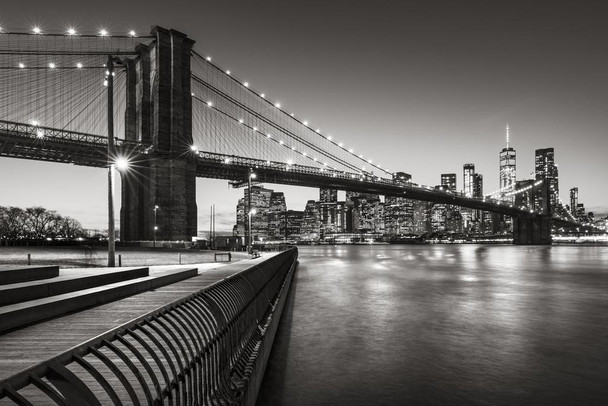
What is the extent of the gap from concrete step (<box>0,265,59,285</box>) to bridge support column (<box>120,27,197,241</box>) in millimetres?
32768

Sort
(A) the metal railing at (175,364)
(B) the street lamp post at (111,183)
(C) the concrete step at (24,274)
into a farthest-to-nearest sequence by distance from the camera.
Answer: (B) the street lamp post at (111,183) → (C) the concrete step at (24,274) → (A) the metal railing at (175,364)

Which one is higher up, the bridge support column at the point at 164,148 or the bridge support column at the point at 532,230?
the bridge support column at the point at 164,148

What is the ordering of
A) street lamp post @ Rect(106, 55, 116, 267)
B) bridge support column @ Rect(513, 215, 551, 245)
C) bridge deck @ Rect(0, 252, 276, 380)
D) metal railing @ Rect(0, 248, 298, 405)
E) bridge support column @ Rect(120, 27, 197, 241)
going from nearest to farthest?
1. metal railing @ Rect(0, 248, 298, 405)
2. bridge deck @ Rect(0, 252, 276, 380)
3. street lamp post @ Rect(106, 55, 116, 267)
4. bridge support column @ Rect(120, 27, 197, 241)
5. bridge support column @ Rect(513, 215, 551, 245)

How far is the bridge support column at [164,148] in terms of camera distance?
44.8 m

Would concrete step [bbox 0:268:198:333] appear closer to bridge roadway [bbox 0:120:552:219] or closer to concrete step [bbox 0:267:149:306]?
concrete step [bbox 0:267:149:306]

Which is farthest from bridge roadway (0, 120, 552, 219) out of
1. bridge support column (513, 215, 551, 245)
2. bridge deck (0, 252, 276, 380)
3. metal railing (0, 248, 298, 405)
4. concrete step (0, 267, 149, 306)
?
metal railing (0, 248, 298, 405)

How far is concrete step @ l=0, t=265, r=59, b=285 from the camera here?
9.95m

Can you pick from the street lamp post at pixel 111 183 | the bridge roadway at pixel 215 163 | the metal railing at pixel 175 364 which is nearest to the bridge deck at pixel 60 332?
the metal railing at pixel 175 364

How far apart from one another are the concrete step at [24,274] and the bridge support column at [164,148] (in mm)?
32768

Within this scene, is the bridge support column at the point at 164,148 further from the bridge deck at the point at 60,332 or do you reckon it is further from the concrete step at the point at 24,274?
the bridge deck at the point at 60,332

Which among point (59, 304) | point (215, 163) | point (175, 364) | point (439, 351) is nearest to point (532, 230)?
point (215, 163)

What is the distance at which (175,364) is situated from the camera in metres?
5.23

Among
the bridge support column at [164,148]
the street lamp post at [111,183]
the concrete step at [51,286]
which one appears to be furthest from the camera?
the bridge support column at [164,148]

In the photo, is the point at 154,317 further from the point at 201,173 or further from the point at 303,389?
the point at 201,173
